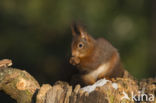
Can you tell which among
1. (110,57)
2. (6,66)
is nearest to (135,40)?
(110,57)

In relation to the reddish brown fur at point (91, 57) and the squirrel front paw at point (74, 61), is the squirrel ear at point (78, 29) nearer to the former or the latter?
the reddish brown fur at point (91, 57)

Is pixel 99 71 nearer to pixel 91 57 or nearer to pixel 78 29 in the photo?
pixel 91 57

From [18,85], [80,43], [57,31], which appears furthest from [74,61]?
[57,31]

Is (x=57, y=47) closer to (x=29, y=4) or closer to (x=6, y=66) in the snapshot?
(x=29, y=4)

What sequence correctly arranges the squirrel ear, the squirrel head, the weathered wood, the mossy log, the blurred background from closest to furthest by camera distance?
the mossy log < the weathered wood < the squirrel head < the squirrel ear < the blurred background

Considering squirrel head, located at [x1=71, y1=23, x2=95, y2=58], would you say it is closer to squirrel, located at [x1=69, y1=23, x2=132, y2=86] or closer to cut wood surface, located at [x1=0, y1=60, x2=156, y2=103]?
squirrel, located at [x1=69, y1=23, x2=132, y2=86]

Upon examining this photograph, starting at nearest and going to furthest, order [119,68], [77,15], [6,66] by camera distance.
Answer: [6,66]
[119,68]
[77,15]

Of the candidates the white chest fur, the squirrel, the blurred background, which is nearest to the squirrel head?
the squirrel
